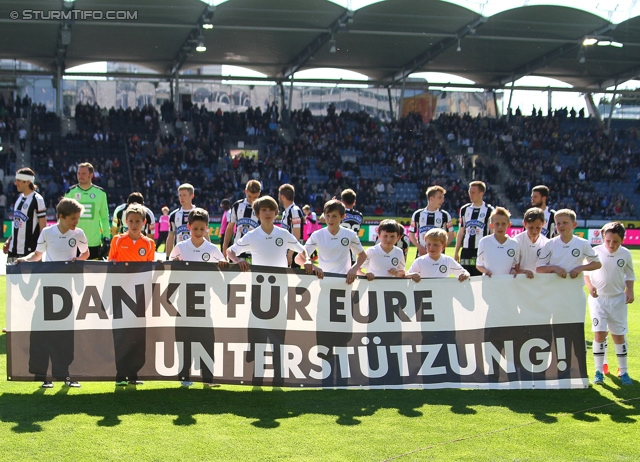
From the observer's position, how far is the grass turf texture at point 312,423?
5.08 metres

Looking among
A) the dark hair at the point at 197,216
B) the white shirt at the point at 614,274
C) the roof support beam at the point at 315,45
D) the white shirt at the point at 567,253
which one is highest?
the roof support beam at the point at 315,45

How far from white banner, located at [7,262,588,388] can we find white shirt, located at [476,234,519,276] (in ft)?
1.38

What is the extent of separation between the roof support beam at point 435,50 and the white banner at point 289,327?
2756cm

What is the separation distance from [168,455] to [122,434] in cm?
60

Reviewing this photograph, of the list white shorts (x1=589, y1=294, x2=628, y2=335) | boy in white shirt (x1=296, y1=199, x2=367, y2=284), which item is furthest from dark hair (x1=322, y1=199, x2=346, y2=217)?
white shorts (x1=589, y1=294, x2=628, y2=335)

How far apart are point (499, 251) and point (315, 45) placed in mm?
30246

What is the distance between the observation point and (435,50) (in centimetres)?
3741

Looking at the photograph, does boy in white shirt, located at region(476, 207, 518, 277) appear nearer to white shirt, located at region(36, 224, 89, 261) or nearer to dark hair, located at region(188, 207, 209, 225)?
dark hair, located at region(188, 207, 209, 225)

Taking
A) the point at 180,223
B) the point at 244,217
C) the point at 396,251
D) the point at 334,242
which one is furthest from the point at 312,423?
the point at 180,223

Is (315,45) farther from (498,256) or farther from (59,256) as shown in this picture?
(59,256)

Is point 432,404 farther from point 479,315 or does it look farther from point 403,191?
point 403,191

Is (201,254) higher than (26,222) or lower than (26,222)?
lower

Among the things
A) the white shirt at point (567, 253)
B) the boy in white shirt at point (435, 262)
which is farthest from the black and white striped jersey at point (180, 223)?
the white shirt at point (567, 253)

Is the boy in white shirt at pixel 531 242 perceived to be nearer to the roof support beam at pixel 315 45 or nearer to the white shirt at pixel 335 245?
the white shirt at pixel 335 245
